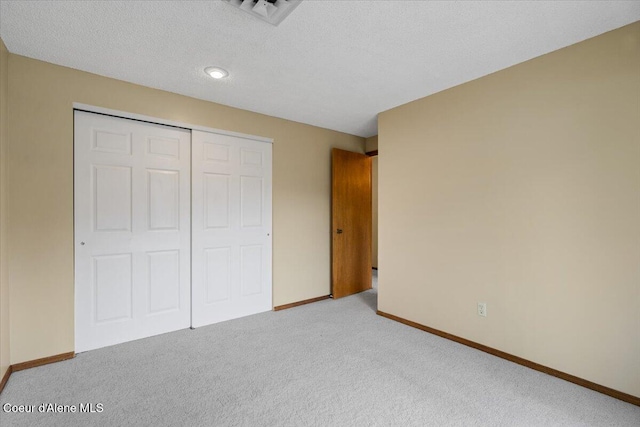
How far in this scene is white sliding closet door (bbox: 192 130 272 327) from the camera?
319 cm

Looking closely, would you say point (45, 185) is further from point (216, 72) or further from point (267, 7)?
point (267, 7)

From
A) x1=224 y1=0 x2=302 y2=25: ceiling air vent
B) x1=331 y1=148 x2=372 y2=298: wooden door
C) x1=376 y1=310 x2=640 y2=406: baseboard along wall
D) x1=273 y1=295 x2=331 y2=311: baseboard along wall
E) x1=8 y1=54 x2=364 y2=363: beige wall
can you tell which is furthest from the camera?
x1=331 y1=148 x2=372 y2=298: wooden door

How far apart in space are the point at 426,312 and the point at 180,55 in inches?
124

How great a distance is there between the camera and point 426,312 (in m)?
3.09

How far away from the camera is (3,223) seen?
216cm

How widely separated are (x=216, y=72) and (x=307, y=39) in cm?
91

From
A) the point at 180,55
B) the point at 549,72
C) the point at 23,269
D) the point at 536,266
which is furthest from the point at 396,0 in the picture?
the point at 23,269

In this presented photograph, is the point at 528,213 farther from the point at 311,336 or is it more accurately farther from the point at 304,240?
the point at 304,240

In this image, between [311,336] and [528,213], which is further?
[311,336]

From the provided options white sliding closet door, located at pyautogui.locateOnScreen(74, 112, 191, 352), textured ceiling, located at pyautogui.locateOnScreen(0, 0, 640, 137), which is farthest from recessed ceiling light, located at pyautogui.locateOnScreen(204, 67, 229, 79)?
white sliding closet door, located at pyautogui.locateOnScreen(74, 112, 191, 352)

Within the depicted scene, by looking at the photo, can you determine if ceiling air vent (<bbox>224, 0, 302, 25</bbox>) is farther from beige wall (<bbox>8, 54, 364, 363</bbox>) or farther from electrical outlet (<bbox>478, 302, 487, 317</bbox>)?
electrical outlet (<bbox>478, 302, 487, 317</bbox>)

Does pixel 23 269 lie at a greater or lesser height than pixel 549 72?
lesser

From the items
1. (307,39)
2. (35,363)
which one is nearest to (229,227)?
(35,363)

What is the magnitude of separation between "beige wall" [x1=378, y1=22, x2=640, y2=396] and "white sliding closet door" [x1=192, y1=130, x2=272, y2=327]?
1656 mm
